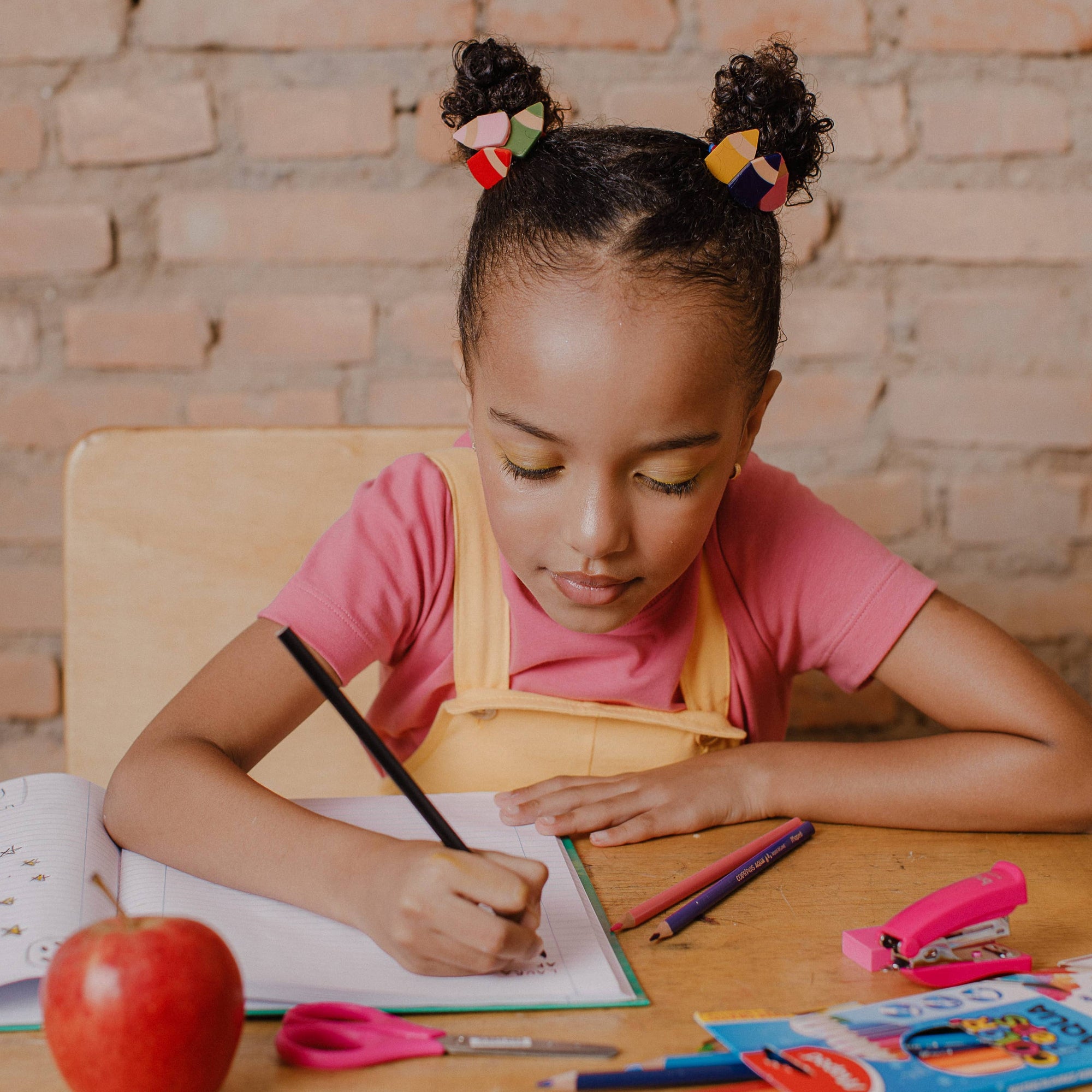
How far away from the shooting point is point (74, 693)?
998 millimetres

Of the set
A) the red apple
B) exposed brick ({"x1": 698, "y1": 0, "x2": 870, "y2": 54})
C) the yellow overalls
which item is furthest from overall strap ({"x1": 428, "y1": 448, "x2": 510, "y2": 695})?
exposed brick ({"x1": 698, "y1": 0, "x2": 870, "y2": 54})

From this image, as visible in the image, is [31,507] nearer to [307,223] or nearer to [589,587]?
[307,223]

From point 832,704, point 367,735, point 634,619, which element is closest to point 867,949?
point 367,735

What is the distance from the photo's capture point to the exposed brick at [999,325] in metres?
1.28

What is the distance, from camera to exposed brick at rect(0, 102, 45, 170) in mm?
1202

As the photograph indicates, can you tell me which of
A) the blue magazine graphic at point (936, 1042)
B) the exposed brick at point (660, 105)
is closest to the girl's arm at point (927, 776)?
Answer: the blue magazine graphic at point (936, 1042)

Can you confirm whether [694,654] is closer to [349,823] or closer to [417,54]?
[349,823]

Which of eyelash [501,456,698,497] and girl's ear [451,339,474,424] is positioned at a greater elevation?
girl's ear [451,339,474,424]

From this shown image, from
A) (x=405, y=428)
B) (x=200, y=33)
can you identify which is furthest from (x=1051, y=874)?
(x=200, y=33)

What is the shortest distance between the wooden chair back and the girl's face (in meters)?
0.32

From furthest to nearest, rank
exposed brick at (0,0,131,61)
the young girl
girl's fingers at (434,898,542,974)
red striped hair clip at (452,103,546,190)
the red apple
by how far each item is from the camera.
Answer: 1. exposed brick at (0,0,131,61)
2. red striped hair clip at (452,103,546,190)
3. the young girl
4. girl's fingers at (434,898,542,974)
5. the red apple

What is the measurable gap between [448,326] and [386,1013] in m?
0.88

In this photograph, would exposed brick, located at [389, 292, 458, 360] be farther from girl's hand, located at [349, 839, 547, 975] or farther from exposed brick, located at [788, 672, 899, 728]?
girl's hand, located at [349, 839, 547, 975]

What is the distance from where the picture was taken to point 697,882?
0.62 m
